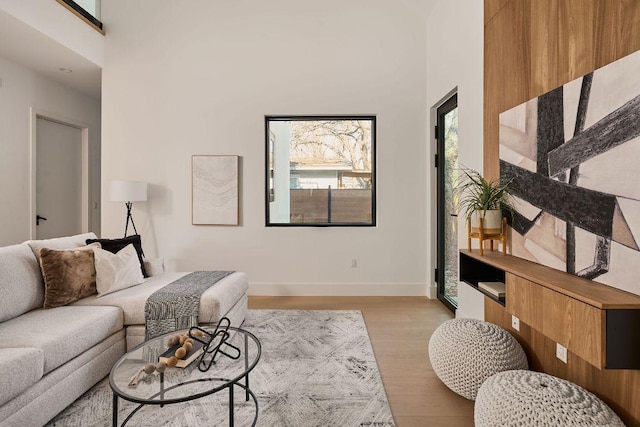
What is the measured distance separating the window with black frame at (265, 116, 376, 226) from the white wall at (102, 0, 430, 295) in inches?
5.0

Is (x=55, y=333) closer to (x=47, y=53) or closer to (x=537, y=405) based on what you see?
(x=537, y=405)

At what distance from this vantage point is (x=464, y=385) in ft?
6.38

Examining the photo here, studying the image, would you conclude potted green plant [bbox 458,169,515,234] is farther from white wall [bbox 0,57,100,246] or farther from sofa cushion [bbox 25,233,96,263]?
white wall [bbox 0,57,100,246]

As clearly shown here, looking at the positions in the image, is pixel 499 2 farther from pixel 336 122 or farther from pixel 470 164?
pixel 336 122

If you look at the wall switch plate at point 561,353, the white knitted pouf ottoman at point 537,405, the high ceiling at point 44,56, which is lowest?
the white knitted pouf ottoman at point 537,405

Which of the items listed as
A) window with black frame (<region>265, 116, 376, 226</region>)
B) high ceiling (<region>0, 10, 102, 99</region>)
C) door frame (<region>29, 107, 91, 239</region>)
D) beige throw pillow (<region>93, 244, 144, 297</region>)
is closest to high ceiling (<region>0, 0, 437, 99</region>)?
high ceiling (<region>0, 10, 102, 99</region>)

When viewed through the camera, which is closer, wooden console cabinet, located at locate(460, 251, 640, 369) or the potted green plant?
wooden console cabinet, located at locate(460, 251, 640, 369)

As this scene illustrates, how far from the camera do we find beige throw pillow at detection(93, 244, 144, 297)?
2.54 metres

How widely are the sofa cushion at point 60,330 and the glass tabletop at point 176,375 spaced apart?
430 millimetres

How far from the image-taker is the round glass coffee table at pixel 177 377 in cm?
141

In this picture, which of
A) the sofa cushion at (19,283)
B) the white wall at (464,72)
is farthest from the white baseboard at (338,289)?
the sofa cushion at (19,283)

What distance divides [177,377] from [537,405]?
154cm

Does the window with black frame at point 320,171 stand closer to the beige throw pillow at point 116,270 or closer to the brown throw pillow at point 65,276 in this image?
the beige throw pillow at point 116,270

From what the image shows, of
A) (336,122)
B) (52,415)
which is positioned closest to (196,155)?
(336,122)
